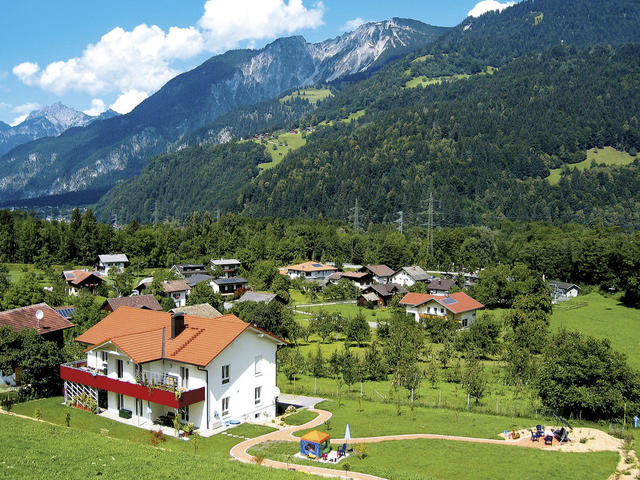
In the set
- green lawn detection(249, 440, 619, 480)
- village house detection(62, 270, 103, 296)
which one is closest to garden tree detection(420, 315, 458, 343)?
green lawn detection(249, 440, 619, 480)

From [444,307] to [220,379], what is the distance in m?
42.8

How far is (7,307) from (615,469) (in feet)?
175

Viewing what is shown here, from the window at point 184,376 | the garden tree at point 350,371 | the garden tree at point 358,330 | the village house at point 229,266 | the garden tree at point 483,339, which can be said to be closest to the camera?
the window at point 184,376

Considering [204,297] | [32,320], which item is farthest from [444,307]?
[32,320]

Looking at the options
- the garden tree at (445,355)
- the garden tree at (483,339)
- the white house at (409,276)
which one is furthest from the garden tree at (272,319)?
the white house at (409,276)

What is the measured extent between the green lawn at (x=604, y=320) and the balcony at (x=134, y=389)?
3624 centimetres

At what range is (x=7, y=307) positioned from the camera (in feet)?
176

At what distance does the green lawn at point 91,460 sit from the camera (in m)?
17.0

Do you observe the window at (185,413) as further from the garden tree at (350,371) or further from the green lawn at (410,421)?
the garden tree at (350,371)

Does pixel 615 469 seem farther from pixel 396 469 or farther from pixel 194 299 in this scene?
pixel 194 299

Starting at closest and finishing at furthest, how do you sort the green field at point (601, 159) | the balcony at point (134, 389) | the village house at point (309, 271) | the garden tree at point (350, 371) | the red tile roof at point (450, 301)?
the balcony at point (134, 389), the garden tree at point (350, 371), the red tile roof at point (450, 301), the village house at point (309, 271), the green field at point (601, 159)

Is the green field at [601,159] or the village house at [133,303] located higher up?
the green field at [601,159]

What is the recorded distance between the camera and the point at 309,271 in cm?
10650

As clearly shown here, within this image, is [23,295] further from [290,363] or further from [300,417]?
[300,417]
